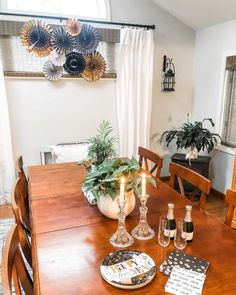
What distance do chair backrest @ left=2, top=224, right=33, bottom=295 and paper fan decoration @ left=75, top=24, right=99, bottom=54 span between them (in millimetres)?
2579

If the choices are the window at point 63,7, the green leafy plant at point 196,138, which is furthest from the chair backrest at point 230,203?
the window at point 63,7

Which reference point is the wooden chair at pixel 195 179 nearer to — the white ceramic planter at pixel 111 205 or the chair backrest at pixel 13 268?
the white ceramic planter at pixel 111 205

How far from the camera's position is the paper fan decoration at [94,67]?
324cm

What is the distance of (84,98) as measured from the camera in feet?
11.2

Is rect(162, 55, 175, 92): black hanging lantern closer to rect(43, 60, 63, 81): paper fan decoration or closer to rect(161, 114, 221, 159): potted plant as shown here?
rect(161, 114, 221, 159): potted plant

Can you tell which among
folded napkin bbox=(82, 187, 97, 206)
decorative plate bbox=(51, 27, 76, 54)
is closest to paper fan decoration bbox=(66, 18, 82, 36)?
decorative plate bbox=(51, 27, 76, 54)

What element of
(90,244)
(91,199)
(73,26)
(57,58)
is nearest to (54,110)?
(57,58)

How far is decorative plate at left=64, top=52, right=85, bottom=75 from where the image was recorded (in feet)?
10.3

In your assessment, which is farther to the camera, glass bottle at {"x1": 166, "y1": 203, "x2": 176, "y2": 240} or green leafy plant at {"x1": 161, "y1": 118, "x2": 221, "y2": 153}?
green leafy plant at {"x1": 161, "y1": 118, "x2": 221, "y2": 153}

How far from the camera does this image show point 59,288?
3.02ft

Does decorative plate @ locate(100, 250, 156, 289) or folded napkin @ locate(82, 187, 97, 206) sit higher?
folded napkin @ locate(82, 187, 97, 206)

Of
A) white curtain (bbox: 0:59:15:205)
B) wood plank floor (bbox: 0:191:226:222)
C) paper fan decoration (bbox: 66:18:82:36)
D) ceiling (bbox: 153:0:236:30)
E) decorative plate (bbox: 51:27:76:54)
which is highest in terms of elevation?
ceiling (bbox: 153:0:236:30)

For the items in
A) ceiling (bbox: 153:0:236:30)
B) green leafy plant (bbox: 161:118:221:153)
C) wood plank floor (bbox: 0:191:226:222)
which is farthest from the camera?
green leafy plant (bbox: 161:118:221:153)

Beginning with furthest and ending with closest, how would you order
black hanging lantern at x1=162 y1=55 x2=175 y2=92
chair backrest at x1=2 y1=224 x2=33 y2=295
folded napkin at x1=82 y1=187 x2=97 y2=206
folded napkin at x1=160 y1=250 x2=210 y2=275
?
black hanging lantern at x1=162 y1=55 x2=175 y2=92
folded napkin at x1=82 y1=187 x2=97 y2=206
folded napkin at x1=160 y1=250 x2=210 y2=275
chair backrest at x1=2 y1=224 x2=33 y2=295
